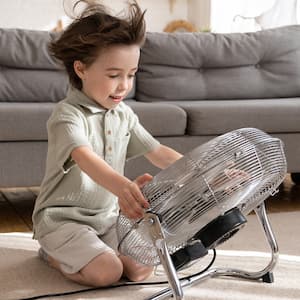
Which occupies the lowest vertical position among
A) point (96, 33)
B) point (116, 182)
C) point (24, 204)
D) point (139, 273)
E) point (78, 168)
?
point (24, 204)

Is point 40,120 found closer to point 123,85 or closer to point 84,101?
point 84,101

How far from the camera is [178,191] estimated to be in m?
1.27

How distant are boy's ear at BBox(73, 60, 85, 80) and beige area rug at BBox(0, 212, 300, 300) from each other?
557 mm

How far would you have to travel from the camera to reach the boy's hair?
5.33ft

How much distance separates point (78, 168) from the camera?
179cm

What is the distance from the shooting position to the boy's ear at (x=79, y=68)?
1691 millimetres

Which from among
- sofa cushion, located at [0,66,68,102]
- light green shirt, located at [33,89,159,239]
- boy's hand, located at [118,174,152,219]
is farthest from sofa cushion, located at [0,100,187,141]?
boy's hand, located at [118,174,152,219]

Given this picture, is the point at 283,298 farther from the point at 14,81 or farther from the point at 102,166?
the point at 14,81

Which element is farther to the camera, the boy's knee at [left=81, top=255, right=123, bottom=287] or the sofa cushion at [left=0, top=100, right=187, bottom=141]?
the sofa cushion at [left=0, top=100, right=187, bottom=141]

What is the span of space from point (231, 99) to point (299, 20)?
1752mm

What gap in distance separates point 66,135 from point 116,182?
28 centimetres

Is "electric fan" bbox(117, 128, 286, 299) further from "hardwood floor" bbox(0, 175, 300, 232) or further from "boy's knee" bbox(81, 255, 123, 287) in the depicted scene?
"hardwood floor" bbox(0, 175, 300, 232)

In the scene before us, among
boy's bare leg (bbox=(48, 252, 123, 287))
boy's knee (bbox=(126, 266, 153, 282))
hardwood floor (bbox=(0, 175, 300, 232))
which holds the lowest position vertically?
hardwood floor (bbox=(0, 175, 300, 232))

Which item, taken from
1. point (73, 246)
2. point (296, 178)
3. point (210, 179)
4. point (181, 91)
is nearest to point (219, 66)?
point (181, 91)
